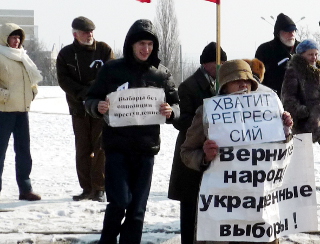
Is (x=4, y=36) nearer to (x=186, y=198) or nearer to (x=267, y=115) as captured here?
(x=186, y=198)

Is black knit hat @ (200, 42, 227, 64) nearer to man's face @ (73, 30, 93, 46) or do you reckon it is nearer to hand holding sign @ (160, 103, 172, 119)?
hand holding sign @ (160, 103, 172, 119)

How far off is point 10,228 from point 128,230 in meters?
1.51

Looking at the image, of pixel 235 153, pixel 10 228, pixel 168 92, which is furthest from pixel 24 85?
pixel 235 153

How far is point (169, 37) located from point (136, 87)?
43.5 meters

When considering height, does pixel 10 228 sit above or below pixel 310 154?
below

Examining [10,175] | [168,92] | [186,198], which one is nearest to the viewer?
[186,198]

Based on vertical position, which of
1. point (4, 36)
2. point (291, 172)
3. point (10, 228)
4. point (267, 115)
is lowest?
point (10, 228)

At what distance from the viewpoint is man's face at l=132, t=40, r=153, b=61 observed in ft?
18.8

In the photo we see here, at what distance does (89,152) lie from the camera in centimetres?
818

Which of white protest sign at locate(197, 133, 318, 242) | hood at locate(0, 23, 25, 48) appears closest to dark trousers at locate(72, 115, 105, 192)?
hood at locate(0, 23, 25, 48)

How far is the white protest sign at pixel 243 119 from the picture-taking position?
4730 mm

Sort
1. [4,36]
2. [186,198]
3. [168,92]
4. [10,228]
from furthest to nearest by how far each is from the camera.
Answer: [4,36], [10,228], [168,92], [186,198]

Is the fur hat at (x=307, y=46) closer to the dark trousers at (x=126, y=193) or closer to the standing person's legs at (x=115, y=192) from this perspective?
the dark trousers at (x=126, y=193)

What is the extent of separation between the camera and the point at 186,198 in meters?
5.65
